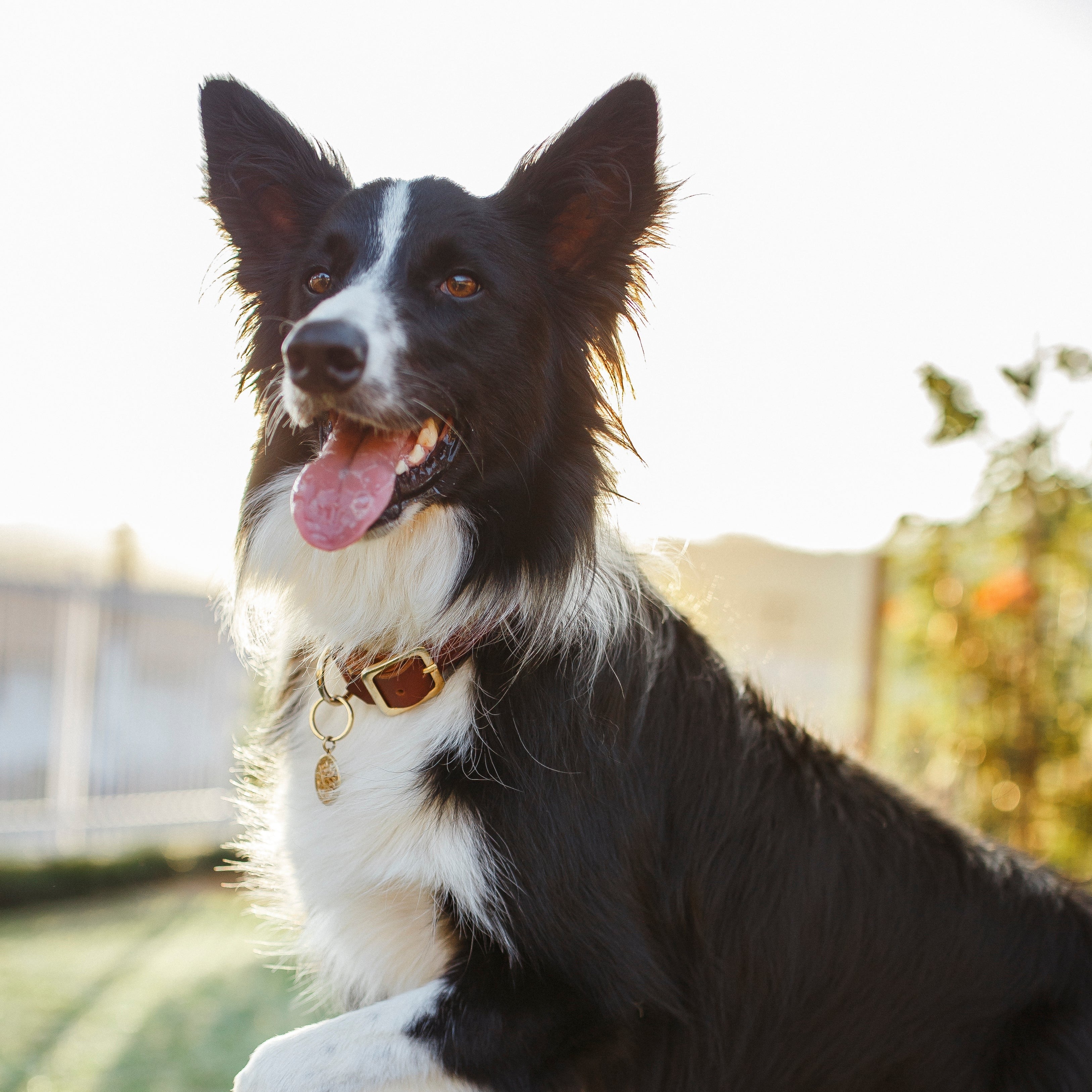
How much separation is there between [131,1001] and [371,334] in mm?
3240

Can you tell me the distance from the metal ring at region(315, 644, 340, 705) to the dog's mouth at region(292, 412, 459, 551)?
13.7 inches

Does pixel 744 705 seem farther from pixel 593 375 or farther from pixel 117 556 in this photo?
pixel 117 556

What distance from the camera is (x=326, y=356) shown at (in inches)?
72.2

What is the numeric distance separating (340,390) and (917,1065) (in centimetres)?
183

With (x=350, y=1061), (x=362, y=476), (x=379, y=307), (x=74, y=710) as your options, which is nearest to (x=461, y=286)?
(x=379, y=307)

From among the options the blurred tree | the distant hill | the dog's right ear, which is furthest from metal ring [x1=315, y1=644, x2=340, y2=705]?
the blurred tree

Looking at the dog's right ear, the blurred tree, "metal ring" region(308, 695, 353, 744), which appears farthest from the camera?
the blurred tree

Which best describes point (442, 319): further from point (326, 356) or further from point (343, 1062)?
point (343, 1062)

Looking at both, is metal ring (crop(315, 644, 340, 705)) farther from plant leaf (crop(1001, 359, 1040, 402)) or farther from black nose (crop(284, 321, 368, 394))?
plant leaf (crop(1001, 359, 1040, 402))

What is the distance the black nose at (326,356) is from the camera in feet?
5.96

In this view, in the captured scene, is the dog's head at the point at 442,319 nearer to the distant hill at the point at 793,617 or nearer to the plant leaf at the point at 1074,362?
the distant hill at the point at 793,617

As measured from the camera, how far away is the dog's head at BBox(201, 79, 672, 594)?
1.95m

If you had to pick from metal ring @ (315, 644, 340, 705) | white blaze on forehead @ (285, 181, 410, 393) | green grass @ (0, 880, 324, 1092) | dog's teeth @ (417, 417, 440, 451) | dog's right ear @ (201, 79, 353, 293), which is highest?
dog's right ear @ (201, 79, 353, 293)

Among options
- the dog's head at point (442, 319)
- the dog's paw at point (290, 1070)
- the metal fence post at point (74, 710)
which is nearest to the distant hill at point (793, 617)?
the dog's head at point (442, 319)
